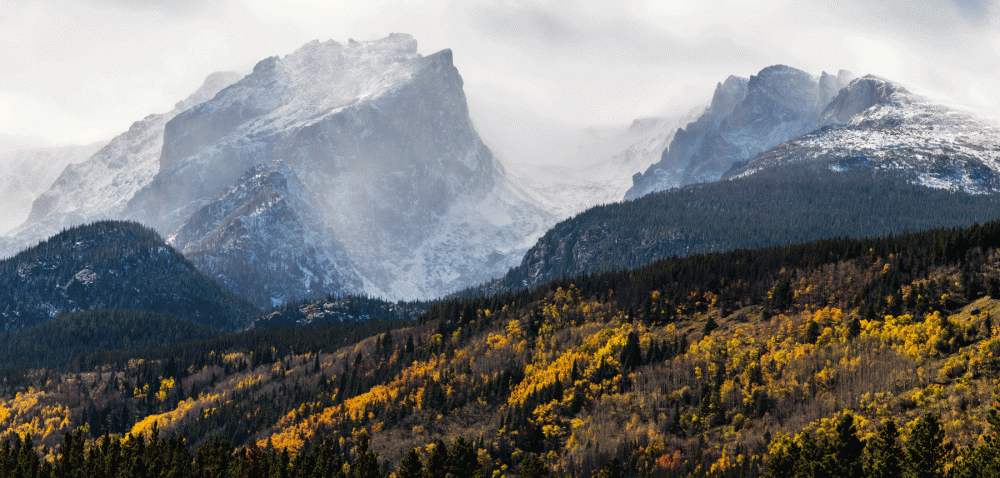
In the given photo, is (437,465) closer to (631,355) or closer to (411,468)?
(411,468)

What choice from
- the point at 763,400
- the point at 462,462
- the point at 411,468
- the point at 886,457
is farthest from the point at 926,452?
the point at 411,468

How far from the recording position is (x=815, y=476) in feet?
337

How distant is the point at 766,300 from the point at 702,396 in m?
43.2

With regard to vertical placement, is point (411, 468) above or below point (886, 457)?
below

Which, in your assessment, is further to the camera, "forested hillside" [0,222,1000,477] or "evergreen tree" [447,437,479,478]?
"evergreen tree" [447,437,479,478]

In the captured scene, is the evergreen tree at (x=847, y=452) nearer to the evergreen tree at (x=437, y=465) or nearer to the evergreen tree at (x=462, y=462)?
the evergreen tree at (x=462, y=462)

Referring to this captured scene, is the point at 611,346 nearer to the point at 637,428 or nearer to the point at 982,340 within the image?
the point at 637,428

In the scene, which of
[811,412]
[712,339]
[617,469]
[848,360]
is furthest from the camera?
[712,339]

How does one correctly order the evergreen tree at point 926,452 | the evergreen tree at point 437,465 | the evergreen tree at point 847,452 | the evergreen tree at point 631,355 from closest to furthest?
the evergreen tree at point 926,452 < the evergreen tree at point 847,452 < the evergreen tree at point 437,465 < the evergreen tree at point 631,355

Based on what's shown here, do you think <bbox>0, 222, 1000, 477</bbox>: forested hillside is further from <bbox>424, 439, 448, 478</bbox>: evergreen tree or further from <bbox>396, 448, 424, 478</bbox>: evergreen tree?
<bbox>396, 448, 424, 478</bbox>: evergreen tree

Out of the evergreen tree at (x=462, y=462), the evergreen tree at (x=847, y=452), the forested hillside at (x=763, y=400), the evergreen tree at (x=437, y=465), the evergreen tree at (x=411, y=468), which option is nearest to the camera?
the evergreen tree at (x=847, y=452)

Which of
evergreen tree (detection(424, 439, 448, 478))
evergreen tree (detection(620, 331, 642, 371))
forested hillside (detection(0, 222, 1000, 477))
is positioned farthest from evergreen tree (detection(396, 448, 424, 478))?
evergreen tree (detection(620, 331, 642, 371))

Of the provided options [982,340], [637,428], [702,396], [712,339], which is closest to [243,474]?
[637,428]

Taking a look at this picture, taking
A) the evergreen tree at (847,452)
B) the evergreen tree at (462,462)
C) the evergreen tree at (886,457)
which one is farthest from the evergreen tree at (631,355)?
the evergreen tree at (886,457)
